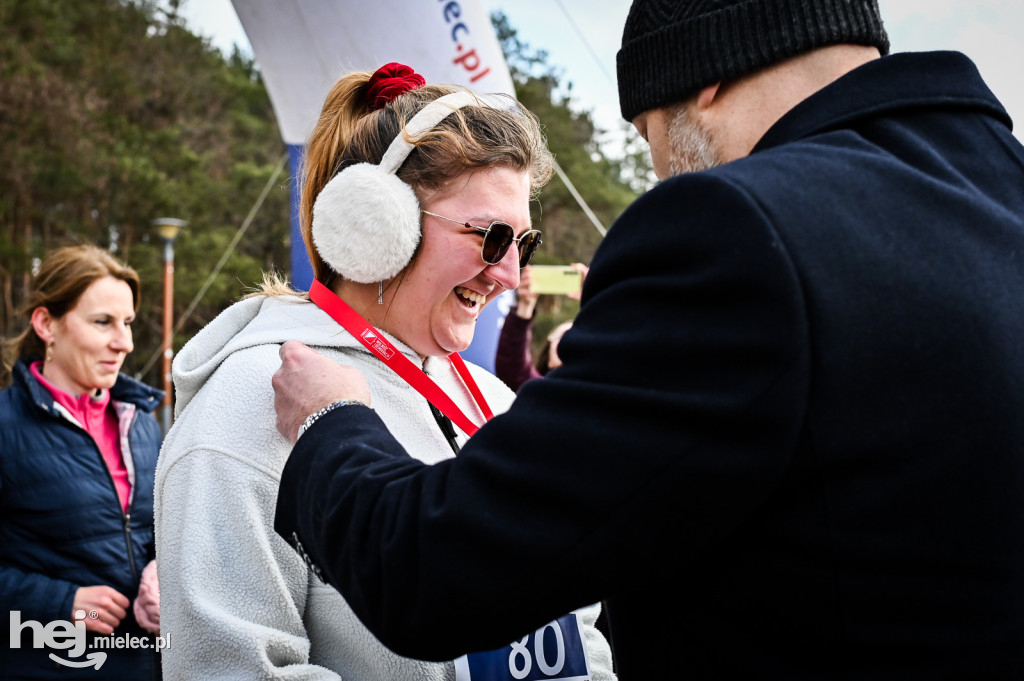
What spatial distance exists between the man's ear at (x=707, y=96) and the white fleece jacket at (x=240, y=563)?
97cm

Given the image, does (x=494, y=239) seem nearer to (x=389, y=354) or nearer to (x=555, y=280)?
(x=389, y=354)

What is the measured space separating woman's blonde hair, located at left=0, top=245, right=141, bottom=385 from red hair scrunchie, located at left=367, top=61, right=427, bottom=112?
7.87 feet

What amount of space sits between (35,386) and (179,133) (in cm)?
2417

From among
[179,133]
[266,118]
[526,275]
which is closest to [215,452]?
[526,275]

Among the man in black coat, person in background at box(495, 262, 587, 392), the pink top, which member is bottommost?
person in background at box(495, 262, 587, 392)

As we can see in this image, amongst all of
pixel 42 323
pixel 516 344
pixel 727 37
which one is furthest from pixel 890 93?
pixel 516 344

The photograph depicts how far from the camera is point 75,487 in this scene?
3379 millimetres

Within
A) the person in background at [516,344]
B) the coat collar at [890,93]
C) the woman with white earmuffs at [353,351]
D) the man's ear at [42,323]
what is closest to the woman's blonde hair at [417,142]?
the woman with white earmuffs at [353,351]

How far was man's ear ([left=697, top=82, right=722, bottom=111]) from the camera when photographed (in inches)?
53.4

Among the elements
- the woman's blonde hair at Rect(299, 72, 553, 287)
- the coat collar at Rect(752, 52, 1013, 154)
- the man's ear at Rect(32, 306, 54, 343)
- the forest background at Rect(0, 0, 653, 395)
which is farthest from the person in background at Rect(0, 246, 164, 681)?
the forest background at Rect(0, 0, 653, 395)

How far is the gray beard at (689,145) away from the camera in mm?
1381

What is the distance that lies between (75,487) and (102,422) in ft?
1.36

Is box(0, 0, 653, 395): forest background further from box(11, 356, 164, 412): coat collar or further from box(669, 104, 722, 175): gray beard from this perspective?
box(669, 104, 722, 175): gray beard

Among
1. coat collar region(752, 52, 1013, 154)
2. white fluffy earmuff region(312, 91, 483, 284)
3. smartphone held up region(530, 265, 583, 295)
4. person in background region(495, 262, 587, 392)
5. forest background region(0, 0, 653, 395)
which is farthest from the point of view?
forest background region(0, 0, 653, 395)
